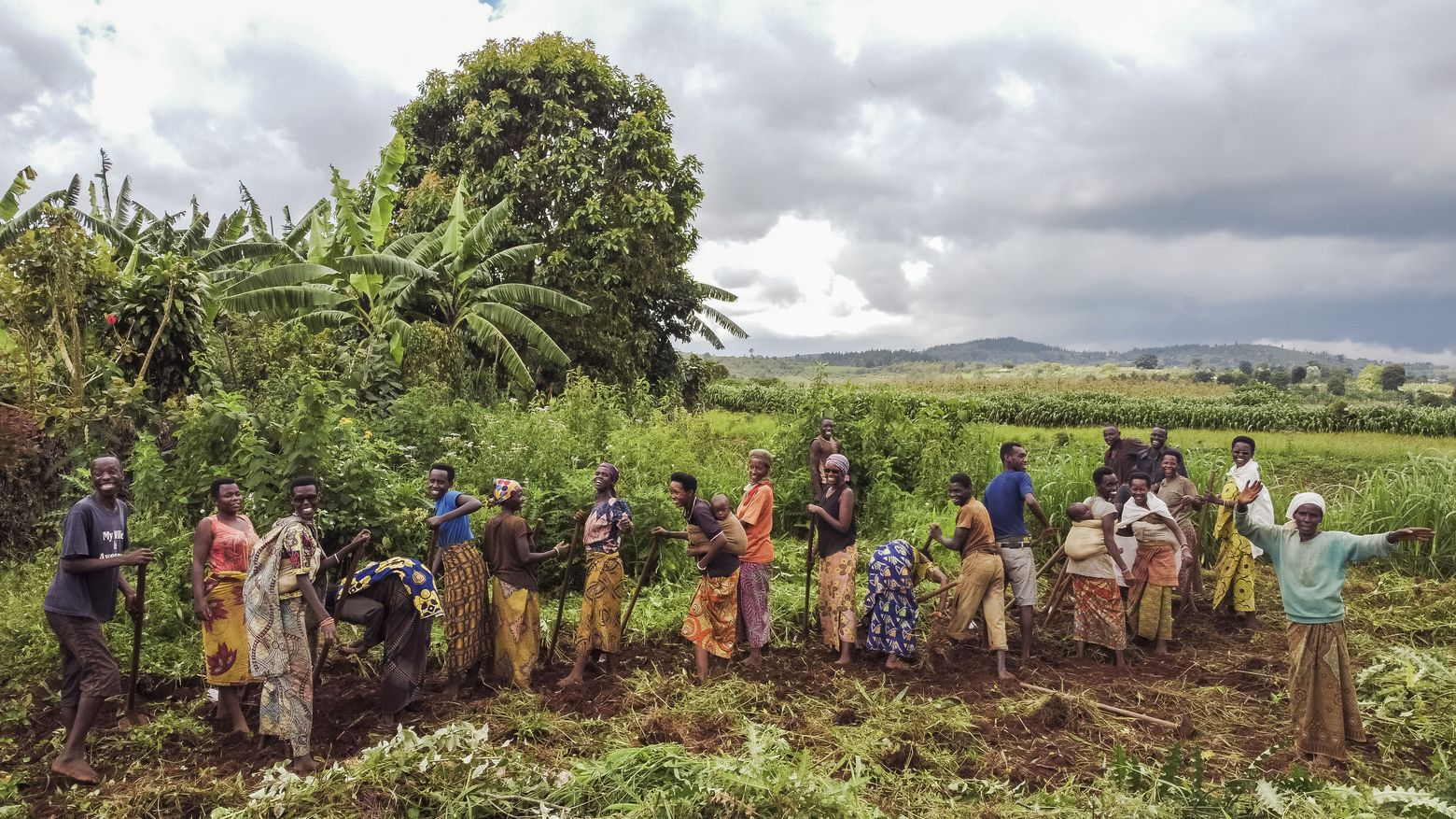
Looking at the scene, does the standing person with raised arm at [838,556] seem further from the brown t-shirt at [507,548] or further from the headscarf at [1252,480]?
the headscarf at [1252,480]

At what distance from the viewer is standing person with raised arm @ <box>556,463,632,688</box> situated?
5.77m

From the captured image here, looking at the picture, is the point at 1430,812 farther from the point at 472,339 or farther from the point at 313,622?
the point at 472,339

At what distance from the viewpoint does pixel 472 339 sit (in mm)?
15602

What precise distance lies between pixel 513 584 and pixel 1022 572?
12.1ft

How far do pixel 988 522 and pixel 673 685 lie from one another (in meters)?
2.51

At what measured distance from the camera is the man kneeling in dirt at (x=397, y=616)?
5.06 m

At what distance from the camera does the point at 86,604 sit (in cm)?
471

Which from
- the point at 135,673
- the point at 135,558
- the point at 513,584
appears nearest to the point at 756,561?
the point at 513,584

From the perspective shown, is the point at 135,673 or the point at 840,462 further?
the point at 840,462

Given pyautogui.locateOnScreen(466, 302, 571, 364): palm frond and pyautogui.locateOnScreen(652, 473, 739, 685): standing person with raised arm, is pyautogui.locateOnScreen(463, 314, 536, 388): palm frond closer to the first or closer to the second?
pyautogui.locateOnScreen(466, 302, 571, 364): palm frond

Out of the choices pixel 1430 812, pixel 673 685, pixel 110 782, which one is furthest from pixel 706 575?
pixel 1430 812

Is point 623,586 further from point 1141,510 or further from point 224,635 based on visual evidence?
point 1141,510

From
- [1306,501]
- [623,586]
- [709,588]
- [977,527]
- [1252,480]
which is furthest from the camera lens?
[1252,480]

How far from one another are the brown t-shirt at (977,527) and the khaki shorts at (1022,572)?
0.23 metres
